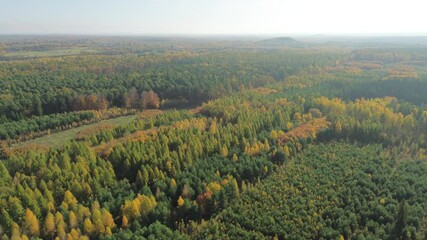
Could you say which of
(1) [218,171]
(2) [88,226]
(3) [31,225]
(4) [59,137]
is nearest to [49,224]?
(3) [31,225]

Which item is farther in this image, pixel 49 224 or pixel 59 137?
pixel 59 137

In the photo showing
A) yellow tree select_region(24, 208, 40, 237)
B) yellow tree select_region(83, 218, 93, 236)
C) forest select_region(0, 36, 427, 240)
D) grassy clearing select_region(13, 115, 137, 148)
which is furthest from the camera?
grassy clearing select_region(13, 115, 137, 148)

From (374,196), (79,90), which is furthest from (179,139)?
(79,90)

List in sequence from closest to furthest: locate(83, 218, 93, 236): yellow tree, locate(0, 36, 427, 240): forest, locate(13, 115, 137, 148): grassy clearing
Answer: locate(83, 218, 93, 236): yellow tree → locate(0, 36, 427, 240): forest → locate(13, 115, 137, 148): grassy clearing

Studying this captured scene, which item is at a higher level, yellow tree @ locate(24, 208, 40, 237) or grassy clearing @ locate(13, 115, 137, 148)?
yellow tree @ locate(24, 208, 40, 237)

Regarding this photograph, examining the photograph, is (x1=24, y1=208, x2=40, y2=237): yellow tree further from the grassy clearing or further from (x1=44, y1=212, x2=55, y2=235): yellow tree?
the grassy clearing

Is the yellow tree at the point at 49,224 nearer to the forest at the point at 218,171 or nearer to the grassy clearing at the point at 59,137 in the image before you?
the forest at the point at 218,171

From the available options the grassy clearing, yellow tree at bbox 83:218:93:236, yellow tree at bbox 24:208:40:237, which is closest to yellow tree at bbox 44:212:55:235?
yellow tree at bbox 24:208:40:237

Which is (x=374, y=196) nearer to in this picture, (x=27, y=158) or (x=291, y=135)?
(x=291, y=135)

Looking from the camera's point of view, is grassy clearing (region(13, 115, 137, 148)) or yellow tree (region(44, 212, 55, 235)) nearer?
yellow tree (region(44, 212, 55, 235))

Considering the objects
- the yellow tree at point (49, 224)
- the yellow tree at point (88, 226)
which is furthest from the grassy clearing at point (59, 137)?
the yellow tree at point (88, 226)

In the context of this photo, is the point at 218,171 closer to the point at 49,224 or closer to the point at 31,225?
the point at 49,224
